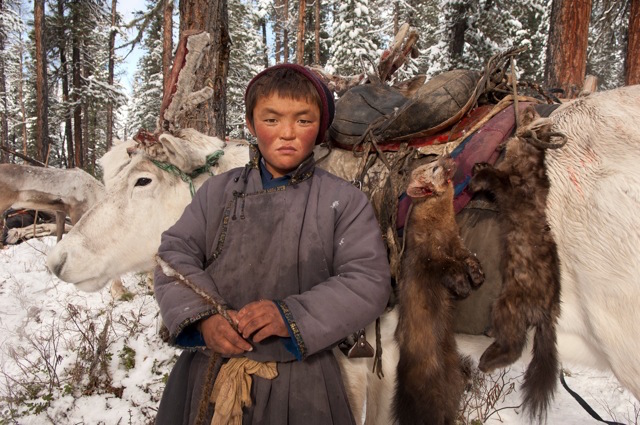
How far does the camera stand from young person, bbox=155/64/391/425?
135 cm

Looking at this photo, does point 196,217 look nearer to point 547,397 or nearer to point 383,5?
point 547,397

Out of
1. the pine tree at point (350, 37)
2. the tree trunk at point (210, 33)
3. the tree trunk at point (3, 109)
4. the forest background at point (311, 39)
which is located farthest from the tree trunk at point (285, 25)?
the tree trunk at point (210, 33)

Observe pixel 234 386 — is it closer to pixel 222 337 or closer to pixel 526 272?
pixel 222 337

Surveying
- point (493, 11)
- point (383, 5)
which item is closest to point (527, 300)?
point (493, 11)

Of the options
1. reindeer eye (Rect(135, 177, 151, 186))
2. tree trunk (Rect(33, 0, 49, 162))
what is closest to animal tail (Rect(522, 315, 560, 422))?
reindeer eye (Rect(135, 177, 151, 186))

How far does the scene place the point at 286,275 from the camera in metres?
1.51

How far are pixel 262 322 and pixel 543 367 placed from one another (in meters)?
1.24

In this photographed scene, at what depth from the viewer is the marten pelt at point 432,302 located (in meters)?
1.63

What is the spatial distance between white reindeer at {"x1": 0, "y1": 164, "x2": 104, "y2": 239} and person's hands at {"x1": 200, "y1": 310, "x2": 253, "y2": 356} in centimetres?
428

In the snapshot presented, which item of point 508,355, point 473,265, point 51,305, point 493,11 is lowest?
point 51,305

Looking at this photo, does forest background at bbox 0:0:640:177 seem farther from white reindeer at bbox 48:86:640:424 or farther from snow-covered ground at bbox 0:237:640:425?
white reindeer at bbox 48:86:640:424

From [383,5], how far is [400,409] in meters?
26.0

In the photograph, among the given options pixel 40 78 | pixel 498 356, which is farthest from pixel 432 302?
pixel 40 78

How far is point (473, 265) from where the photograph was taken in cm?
164
